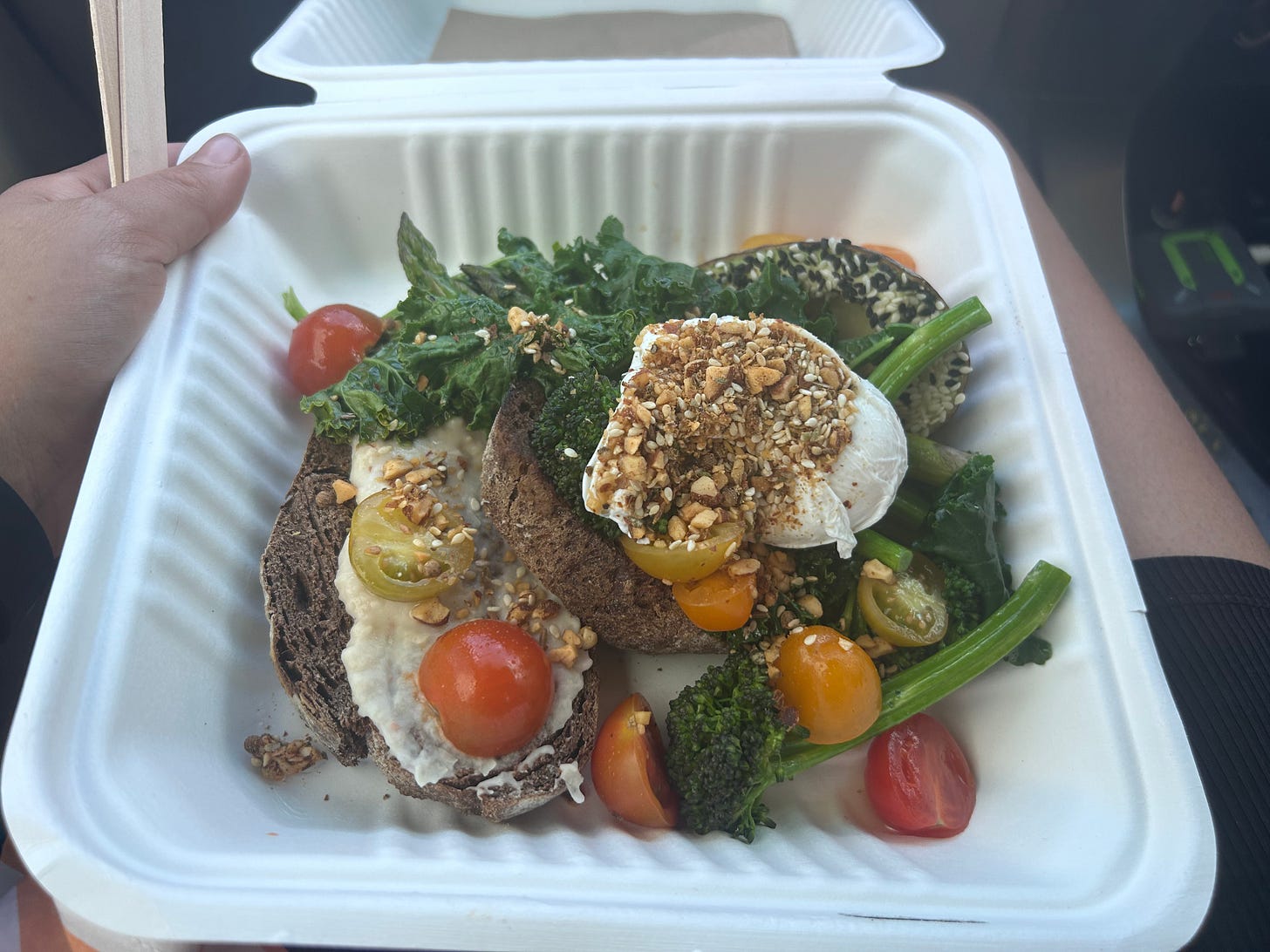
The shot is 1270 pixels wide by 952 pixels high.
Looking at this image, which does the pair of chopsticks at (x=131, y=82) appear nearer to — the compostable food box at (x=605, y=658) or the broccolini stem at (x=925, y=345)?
the compostable food box at (x=605, y=658)

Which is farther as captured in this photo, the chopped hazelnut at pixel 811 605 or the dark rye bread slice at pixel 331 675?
the chopped hazelnut at pixel 811 605

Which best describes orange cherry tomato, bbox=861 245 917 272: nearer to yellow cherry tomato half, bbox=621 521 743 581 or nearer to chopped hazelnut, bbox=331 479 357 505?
yellow cherry tomato half, bbox=621 521 743 581

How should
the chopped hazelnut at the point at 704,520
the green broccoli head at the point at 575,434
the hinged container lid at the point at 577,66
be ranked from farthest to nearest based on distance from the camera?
the hinged container lid at the point at 577,66
the green broccoli head at the point at 575,434
the chopped hazelnut at the point at 704,520

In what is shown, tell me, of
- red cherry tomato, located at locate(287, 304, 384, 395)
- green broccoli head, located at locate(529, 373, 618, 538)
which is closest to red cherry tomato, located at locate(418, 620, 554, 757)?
green broccoli head, located at locate(529, 373, 618, 538)

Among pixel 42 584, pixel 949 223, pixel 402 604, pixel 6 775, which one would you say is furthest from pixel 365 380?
pixel 949 223

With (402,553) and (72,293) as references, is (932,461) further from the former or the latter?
(72,293)

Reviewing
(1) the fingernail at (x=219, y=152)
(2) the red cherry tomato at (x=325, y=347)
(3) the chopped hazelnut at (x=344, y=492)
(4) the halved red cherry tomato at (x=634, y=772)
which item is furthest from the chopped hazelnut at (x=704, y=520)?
(1) the fingernail at (x=219, y=152)

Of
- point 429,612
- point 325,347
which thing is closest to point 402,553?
point 429,612
